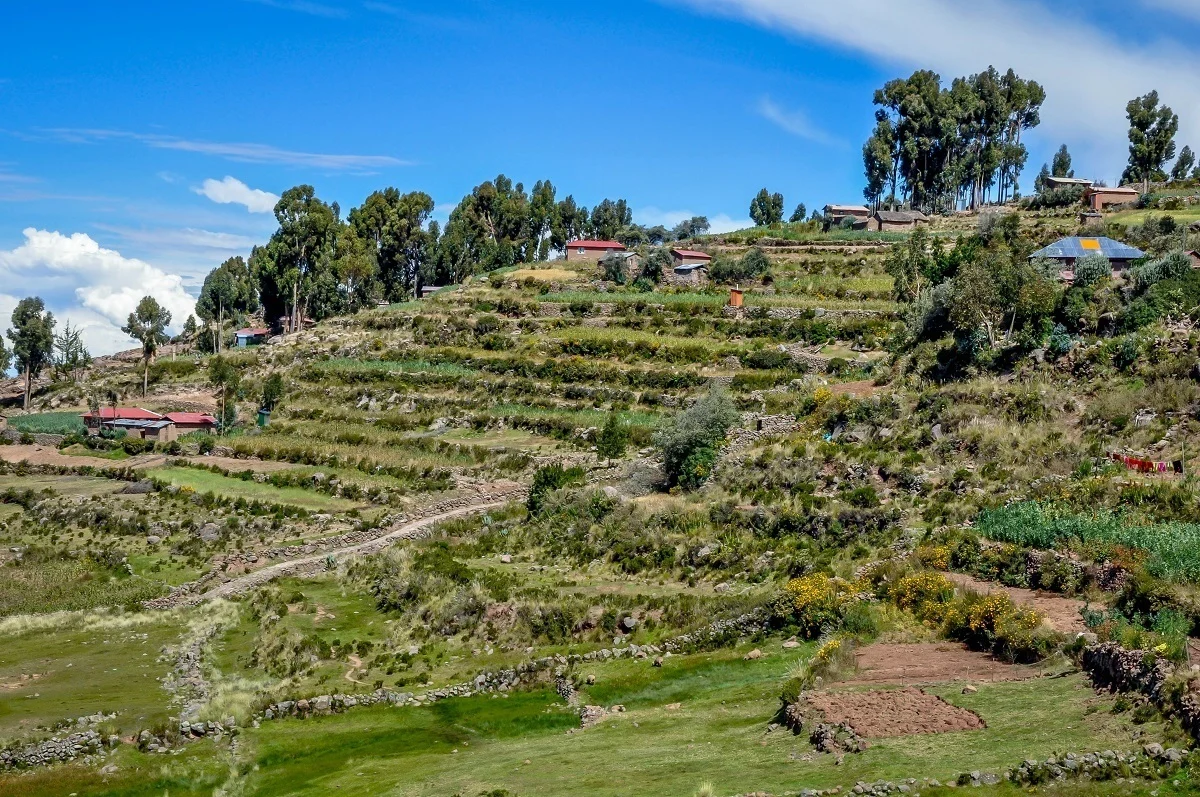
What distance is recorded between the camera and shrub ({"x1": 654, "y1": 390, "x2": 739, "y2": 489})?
44250 millimetres

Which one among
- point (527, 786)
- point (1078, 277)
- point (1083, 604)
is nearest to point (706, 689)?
point (527, 786)

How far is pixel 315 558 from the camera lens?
4194cm

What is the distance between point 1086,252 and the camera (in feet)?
180

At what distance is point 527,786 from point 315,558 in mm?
23597

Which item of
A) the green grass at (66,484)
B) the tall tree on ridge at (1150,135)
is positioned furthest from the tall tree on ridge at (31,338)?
the tall tree on ridge at (1150,135)

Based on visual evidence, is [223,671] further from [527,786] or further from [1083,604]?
[1083,604]

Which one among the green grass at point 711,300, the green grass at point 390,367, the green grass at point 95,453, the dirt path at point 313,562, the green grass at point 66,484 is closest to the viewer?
the dirt path at point 313,562

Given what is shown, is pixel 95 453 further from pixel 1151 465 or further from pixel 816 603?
pixel 1151 465

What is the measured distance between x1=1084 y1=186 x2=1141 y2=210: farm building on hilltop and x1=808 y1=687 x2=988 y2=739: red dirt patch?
79966 mm

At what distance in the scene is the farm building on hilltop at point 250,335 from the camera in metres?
107

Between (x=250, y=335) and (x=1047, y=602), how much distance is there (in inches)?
3805

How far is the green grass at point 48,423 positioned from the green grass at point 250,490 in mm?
16120

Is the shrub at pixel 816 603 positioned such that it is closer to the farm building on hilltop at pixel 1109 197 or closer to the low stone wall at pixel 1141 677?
the low stone wall at pixel 1141 677

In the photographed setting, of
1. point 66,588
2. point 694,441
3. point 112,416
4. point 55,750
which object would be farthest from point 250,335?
point 55,750
